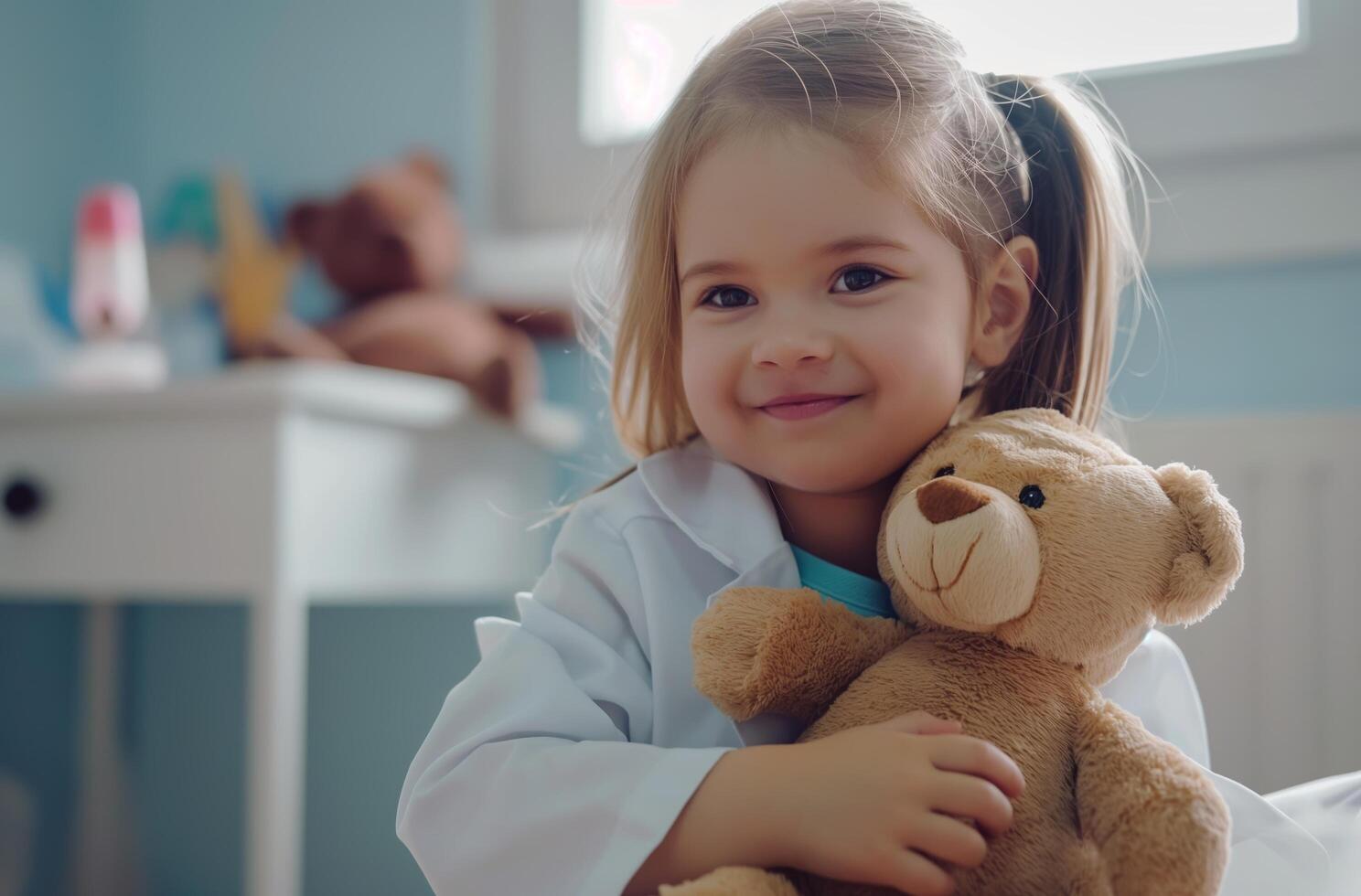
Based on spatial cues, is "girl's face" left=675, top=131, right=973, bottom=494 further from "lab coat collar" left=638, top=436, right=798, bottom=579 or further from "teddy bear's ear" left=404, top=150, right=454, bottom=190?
"teddy bear's ear" left=404, top=150, right=454, bottom=190

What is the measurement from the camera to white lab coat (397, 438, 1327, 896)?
0.49 m

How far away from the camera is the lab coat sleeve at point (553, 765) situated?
48cm

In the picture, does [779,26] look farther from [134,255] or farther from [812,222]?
[134,255]

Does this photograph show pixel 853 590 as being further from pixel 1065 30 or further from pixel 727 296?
pixel 1065 30

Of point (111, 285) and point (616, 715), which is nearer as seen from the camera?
point (616, 715)

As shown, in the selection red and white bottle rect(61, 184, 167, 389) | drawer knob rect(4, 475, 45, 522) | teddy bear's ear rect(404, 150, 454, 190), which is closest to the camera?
drawer knob rect(4, 475, 45, 522)

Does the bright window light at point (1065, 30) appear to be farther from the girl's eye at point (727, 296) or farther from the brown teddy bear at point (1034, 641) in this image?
the brown teddy bear at point (1034, 641)

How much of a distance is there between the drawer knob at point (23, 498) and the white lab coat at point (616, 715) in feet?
2.24

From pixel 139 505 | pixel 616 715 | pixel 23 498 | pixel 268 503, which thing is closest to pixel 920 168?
pixel 616 715

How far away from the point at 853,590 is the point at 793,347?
0.41ft

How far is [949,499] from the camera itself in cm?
43

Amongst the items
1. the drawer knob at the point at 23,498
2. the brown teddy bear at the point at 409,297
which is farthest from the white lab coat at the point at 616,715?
the drawer knob at the point at 23,498

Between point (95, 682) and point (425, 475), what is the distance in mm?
607

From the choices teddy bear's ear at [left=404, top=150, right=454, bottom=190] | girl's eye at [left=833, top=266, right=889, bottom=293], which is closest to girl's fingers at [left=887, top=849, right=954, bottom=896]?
girl's eye at [left=833, top=266, right=889, bottom=293]
